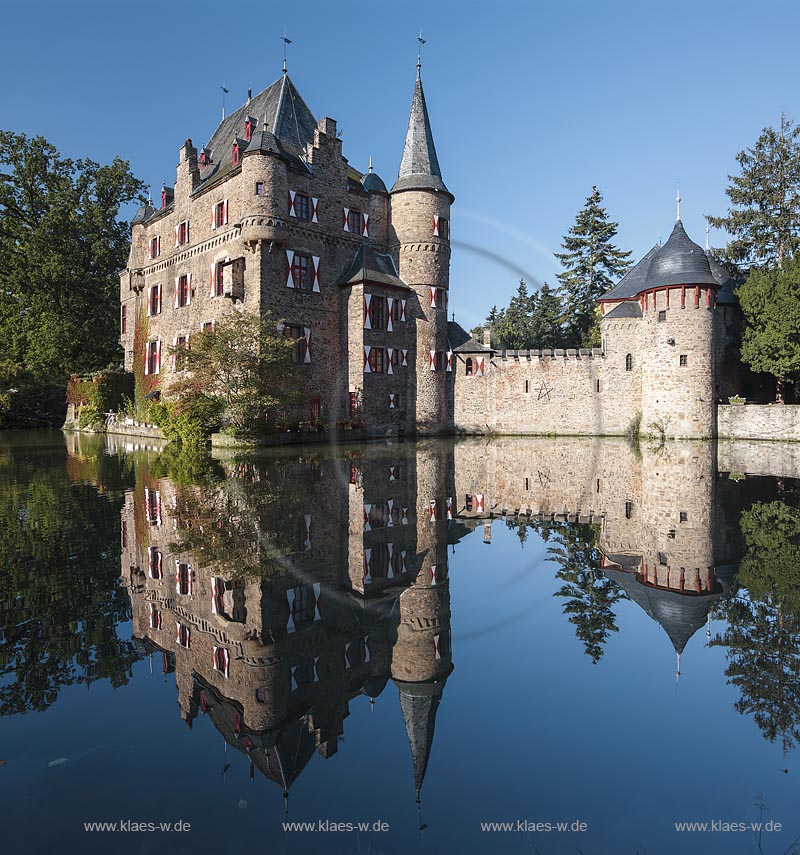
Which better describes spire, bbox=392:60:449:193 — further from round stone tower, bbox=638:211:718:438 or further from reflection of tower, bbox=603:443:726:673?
reflection of tower, bbox=603:443:726:673

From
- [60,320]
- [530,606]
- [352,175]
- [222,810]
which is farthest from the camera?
[60,320]

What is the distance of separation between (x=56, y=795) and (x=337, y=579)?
3.15 meters

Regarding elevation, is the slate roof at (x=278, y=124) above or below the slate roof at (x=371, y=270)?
above

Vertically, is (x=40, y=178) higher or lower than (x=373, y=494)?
higher

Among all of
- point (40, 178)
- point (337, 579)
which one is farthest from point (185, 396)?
point (40, 178)

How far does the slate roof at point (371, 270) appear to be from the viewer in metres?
26.0

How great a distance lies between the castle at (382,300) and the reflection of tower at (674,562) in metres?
16.3

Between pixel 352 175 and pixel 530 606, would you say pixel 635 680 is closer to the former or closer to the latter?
pixel 530 606

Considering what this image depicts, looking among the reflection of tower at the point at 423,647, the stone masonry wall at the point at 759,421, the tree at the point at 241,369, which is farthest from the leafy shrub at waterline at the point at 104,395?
the stone masonry wall at the point at 759,421

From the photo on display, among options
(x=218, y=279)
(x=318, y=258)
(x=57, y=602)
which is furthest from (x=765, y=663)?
(x=218, y=279)

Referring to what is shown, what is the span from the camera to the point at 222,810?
2527mm

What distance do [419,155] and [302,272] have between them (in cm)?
905

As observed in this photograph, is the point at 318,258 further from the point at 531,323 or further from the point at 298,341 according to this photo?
the point at 531,323

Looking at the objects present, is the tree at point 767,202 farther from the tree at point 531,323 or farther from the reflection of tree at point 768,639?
the reflection of tree at point 768,639
